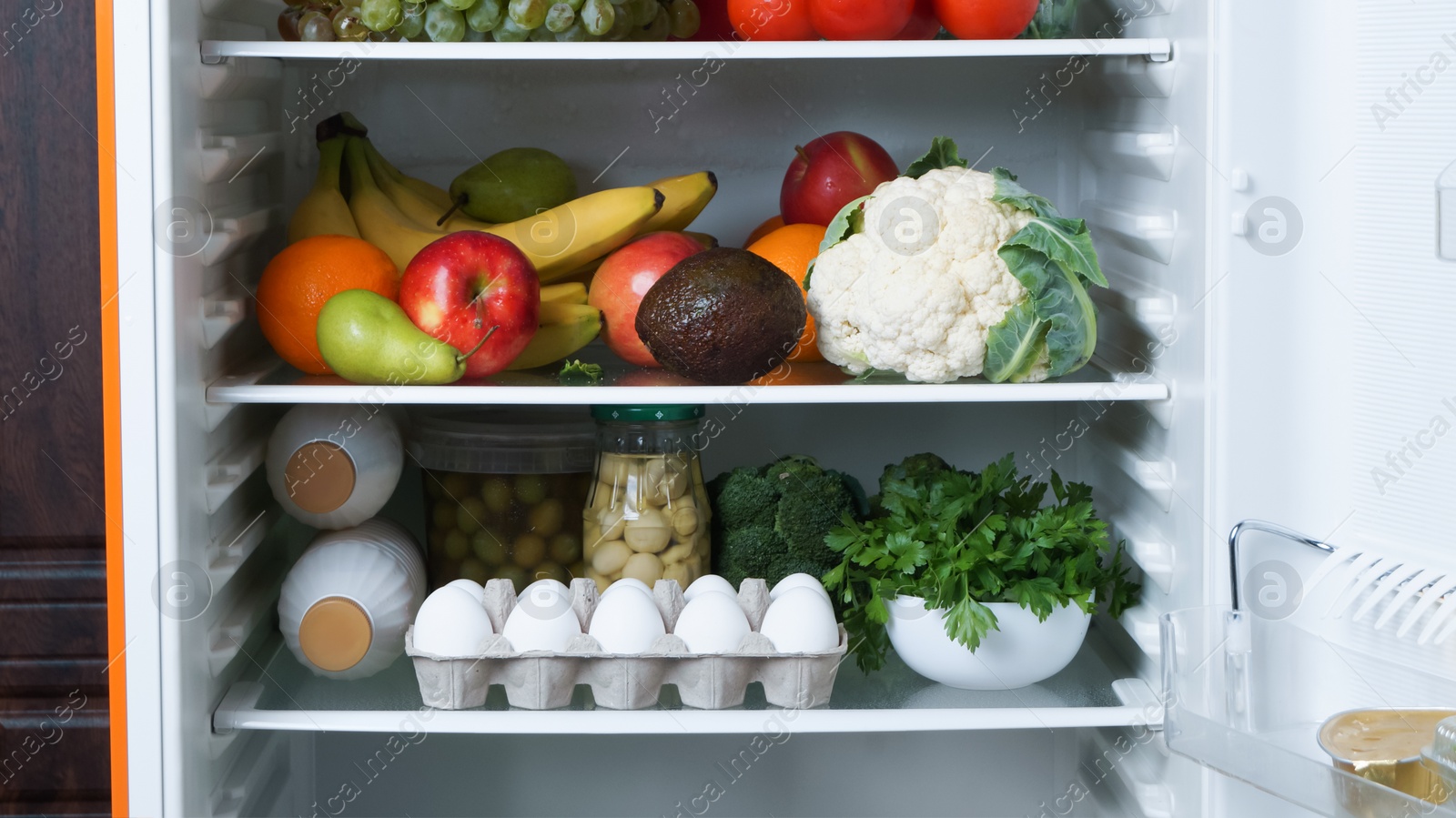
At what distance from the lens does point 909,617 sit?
1.31m

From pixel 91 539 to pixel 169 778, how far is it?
10.1 inches

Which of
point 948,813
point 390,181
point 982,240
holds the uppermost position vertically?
point 390,181

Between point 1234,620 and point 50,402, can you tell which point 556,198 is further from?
point 1234,620

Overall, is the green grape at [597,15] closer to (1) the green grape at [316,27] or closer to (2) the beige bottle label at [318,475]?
(1) the green grape at [316,27]

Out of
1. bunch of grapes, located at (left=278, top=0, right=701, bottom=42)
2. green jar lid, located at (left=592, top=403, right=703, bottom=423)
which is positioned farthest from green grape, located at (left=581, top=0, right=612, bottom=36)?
green jar lid, located at (left=592, top=403, right=703, bottom=423)

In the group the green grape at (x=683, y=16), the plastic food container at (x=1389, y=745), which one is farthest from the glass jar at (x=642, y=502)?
the plastic food container at (x=1389, y=745)

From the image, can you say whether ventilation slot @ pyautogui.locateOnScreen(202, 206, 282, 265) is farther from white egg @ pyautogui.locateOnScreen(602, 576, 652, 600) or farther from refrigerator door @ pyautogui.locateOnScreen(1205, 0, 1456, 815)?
refrigerator door @ pyautogui.locateOnScreen(1205, 0, 1456, 815)

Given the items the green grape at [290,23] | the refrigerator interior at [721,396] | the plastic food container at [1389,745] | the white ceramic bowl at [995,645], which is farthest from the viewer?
the green grape at [290,23]

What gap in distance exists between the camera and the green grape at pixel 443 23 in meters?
1.30

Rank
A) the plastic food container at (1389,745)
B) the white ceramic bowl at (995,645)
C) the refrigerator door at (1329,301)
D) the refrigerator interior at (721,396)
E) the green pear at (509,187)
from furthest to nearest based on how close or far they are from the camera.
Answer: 1. the green pear at (509,187)
2. the white ceramic bowl at (995,645)
3. the refrigerator interior at (721,396)
4. the refrigerator door at (1329,301)
5. the plastic food container at (1389,745)

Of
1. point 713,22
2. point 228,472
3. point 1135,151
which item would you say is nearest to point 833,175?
point 713,22

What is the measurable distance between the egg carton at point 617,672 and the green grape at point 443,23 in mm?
620

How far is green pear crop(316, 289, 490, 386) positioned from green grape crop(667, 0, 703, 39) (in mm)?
515

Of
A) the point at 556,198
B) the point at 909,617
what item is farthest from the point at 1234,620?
the point at 556,198
